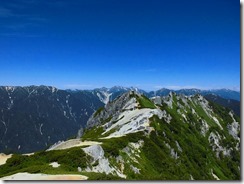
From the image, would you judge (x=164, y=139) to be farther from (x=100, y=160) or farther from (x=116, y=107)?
(x=116, y=107)

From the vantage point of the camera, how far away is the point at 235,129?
186 meters

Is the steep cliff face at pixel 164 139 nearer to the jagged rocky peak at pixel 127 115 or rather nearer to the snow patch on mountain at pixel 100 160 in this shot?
the jagged rocky peak at pixel 127 115

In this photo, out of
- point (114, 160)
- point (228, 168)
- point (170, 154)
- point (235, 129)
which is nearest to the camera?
point (114, 160)

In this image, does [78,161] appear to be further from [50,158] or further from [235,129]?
[235,129]

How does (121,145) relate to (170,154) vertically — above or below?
above

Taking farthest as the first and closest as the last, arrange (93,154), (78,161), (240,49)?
1. (93,154)
2. (78,161)
3. (240,49)

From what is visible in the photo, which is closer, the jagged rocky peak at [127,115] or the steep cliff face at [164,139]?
the steep cliff face at [164,139]

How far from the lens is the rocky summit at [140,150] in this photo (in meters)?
42.7

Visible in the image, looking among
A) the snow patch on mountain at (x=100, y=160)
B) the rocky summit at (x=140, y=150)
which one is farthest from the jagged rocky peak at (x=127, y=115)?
the snow patch on mountain at (x=100, y=160)

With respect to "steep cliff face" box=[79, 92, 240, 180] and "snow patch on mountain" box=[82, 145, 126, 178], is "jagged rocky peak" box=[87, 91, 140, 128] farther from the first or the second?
"snow patch on mountain" box=[82, 145, 126, 178]

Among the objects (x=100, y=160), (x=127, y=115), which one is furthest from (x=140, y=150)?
(x=127, y=115)

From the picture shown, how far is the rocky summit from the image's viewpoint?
4272cm

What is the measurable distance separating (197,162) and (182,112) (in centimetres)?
6191

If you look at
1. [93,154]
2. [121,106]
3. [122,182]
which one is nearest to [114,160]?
[93,154]
